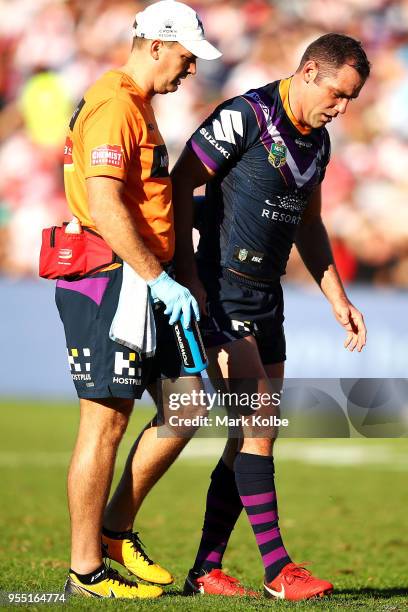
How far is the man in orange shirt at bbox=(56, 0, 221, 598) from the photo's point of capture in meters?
4.40

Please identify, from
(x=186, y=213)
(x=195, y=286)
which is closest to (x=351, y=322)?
(x=195, y=286)

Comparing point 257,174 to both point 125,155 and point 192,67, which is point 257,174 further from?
point 125,155

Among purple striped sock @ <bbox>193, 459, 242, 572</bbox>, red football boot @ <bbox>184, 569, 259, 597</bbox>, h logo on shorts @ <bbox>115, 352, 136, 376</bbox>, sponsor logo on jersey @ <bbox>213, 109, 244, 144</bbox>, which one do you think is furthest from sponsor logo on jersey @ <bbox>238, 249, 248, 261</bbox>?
red football boot @ <bbox>184, 569, 259, 597</bbox>

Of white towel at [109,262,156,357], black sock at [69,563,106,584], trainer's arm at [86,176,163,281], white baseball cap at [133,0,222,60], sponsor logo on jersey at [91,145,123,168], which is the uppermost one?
white baseball cap at [133,0,222,60]

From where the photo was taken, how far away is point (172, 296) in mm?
4449

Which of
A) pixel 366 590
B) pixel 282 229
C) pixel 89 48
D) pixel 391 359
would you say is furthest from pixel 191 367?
pixel 89 48

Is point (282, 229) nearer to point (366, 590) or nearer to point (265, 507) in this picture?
point (265, 507)

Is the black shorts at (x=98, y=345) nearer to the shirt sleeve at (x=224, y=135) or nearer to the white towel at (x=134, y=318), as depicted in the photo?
the white towel at (x=134, y=318)

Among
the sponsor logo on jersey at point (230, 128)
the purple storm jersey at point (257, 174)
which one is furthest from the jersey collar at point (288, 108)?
the sponsor logo on jersey at point (230, 128)

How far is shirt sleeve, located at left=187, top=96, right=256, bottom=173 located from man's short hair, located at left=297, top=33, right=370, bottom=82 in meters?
0.35

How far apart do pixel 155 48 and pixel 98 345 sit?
1.23 m

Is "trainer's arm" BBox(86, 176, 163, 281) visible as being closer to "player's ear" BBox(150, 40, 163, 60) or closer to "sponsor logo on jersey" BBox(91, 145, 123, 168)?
"sponsor logo on jersey" BBox(91, 145, 123, 168)

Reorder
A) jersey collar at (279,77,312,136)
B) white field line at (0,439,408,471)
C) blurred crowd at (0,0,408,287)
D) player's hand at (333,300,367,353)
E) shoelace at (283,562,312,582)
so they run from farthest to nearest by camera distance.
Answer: blurred crowd at (0,0,408,287) < white field line at (0,439,408,471) < player's hand at (333,300,367,353) < jersey collar at (279,77,312,136) < shoelace at (283,562,312,582)

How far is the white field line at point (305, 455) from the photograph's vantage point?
1120 centimetres
